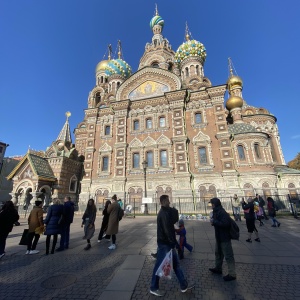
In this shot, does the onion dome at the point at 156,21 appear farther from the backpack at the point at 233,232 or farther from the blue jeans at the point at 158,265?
the blue jeans at the point at 158,265

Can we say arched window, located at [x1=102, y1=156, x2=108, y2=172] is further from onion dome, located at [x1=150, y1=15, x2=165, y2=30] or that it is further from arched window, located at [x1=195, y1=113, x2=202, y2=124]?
onion dome, located at [x1=150, y1=15, x2=165, y2=30]

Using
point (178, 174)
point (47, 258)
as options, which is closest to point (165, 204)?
point (47, 258)

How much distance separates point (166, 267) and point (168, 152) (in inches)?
751

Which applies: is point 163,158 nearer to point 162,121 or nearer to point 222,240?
point 162,121

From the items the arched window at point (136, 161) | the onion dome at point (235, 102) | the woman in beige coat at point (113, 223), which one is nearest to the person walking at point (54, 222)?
the woman in beige coat at point (113, 223)

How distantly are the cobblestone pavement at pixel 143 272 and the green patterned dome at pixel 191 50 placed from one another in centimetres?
3174

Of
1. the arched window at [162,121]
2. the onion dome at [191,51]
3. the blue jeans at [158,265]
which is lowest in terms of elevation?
the blue jeans at [158,265]

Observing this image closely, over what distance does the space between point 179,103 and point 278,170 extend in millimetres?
14426

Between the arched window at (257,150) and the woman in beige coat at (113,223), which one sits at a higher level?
the arched window at (257,150)

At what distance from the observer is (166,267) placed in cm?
332

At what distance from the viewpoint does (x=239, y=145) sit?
21859mm

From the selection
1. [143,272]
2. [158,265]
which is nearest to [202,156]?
[143,272]

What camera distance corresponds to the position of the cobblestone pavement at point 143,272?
11.6 feet

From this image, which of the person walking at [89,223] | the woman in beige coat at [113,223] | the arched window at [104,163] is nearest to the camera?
the woman in beige coat at [113,223]
